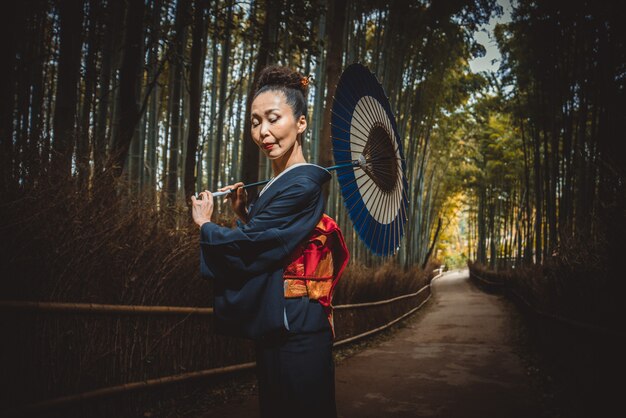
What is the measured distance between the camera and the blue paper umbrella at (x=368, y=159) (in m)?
Answer: 1.93

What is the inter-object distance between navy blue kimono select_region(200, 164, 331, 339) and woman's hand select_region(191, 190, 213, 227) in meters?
0.12

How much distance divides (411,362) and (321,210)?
4.47m

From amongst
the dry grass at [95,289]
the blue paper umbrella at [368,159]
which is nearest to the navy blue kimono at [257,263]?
the blue paper umbrella at [368,159]

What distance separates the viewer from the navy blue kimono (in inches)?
54.8

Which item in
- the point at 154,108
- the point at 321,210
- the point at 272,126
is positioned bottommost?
the point at 321,210

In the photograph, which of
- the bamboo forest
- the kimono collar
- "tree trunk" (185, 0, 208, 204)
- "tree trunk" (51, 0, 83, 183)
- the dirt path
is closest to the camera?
the kimono collar

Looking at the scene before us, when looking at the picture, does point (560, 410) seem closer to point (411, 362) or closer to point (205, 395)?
point (411, 362)

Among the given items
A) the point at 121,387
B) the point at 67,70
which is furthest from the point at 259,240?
the point at 67,70

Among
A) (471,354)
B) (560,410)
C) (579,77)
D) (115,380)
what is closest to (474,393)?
(560,410)

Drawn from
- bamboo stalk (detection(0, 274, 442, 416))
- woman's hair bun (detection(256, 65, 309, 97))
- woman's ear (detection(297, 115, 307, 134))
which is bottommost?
bamboo stalk (detection(0, 274, 442, 416))

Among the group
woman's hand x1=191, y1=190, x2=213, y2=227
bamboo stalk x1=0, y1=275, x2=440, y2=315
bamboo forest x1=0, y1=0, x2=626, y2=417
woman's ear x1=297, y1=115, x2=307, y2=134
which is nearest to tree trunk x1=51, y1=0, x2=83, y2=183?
bamboo forest x1=0, y1=0, x2=626, y2=417

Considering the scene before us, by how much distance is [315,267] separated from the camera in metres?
1.59

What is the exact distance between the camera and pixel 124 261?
2801mm

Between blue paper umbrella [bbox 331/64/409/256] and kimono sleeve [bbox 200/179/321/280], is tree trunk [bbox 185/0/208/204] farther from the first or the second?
kimono sleeve [bbox 200/179/321/280]
